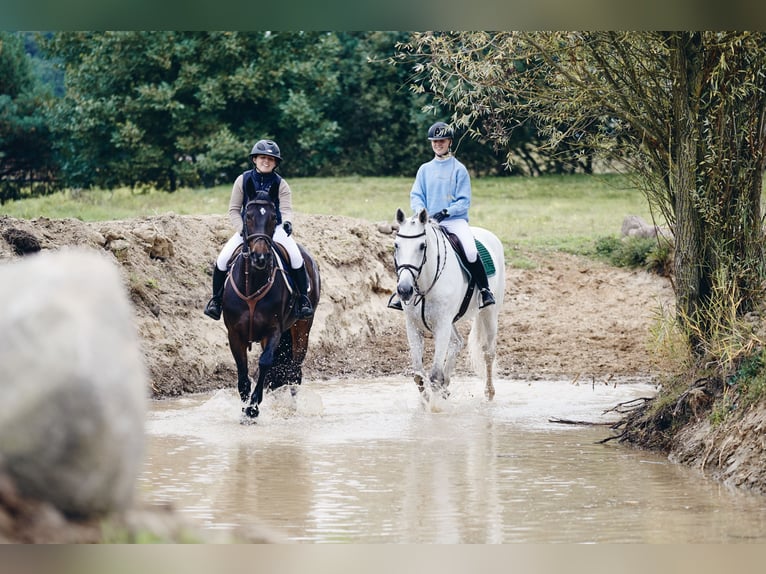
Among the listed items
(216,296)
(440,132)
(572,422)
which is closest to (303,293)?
(216,296)

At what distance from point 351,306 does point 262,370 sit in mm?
5030

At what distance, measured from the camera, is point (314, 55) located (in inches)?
1062

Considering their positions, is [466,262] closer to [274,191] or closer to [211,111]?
[274,191]

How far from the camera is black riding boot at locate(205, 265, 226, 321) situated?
34.3ft

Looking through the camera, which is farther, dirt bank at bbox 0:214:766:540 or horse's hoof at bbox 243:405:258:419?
dirt bank at bbox 0:214:766:540

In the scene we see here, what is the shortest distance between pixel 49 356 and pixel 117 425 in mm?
330

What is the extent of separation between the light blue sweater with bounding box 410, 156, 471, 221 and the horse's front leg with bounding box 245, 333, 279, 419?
6.28 ft

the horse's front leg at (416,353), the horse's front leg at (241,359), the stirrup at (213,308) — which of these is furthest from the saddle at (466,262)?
the stirrup at (213,308)

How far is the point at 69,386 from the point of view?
383 centimetres

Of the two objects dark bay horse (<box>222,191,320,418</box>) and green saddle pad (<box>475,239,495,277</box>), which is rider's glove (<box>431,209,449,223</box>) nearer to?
green saddle pad (<box>475,239,495,277</box>)

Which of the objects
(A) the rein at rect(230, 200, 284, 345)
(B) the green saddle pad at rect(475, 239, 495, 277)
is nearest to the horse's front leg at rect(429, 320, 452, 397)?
(B) the green saddle pad at rect(475, 239, 495, 277)

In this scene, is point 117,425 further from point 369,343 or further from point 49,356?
point 369,343

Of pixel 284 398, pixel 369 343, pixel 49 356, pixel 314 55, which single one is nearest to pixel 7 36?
pixel 314 55
